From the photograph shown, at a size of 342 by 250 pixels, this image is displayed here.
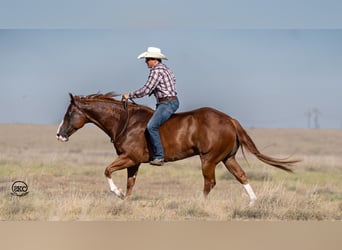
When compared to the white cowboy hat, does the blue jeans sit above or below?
below

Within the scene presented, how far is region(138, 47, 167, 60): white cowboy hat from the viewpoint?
10609 millimetres

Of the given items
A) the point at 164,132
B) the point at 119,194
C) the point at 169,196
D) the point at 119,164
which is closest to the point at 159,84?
the point at 164,132

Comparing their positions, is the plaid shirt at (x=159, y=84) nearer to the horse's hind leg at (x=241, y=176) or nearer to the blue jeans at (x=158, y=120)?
the blue jeans at (x=158, y=120)

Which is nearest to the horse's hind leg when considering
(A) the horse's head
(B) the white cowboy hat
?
(B) the white cowboy hat

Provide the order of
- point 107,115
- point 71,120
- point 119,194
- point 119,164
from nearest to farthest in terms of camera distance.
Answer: point 119,194 → point 119,164 → point 71,120 → point 107,115

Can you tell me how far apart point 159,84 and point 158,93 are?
0.18 meters

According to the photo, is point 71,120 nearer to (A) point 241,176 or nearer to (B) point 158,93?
(B) point 158,93

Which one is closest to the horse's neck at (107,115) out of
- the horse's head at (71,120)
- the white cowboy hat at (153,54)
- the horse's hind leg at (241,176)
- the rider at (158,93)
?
the horse's head at (71,120)

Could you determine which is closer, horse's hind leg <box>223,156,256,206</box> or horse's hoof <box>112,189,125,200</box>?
horse's hoof <box>112,189,125,200</box>

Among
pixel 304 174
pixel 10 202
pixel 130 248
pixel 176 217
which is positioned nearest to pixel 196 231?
pixel 130 248

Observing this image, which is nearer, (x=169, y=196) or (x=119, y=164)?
(x=119, y=164)

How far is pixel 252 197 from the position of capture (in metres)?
11.1

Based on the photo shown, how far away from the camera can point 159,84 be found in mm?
10891

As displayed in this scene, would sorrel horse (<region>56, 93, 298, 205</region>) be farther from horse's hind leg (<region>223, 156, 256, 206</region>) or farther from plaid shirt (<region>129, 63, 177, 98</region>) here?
plaid shirt (<region>129, 63, 177, 98</region>)
